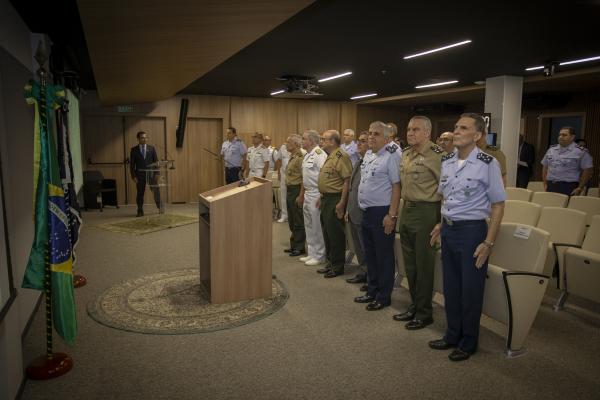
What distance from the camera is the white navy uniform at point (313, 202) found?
5.14 m

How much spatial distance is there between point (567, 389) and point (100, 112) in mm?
10392

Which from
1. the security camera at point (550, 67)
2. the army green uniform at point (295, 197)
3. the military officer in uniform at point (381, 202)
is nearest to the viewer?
the military officer in uniform at point (381, 202)

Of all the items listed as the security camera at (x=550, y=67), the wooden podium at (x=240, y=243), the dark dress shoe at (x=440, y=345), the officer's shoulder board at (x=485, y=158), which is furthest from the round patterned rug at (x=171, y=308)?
the security camera at (x=550, y=67)

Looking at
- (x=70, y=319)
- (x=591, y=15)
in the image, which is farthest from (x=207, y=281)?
(x=591, y=15)

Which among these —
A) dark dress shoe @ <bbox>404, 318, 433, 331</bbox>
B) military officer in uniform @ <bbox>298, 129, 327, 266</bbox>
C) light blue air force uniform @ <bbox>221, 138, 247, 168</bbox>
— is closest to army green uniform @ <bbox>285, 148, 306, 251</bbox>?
military officer in uniform @ <bbox>298, 129, 327, 266</bbox>

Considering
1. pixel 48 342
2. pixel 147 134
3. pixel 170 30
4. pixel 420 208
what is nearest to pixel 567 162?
pixel 420 208

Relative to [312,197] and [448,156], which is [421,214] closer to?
[448,156]

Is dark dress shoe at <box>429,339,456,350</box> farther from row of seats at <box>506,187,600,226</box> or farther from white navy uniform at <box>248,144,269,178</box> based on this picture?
white navy uniform at <box>248,144,269,178</box>

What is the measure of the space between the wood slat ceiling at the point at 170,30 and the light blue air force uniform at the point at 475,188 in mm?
1521

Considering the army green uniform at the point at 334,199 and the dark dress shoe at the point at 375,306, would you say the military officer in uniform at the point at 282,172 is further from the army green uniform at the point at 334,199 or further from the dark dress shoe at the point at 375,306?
the dark dress shoe at the point at 375,306

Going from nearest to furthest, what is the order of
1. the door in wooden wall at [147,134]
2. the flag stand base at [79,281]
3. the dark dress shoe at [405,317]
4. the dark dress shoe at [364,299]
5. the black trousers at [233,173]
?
the dark dress shoe at [405,317]
the dark dress shoe at [364,299]
the flag stand base at [79,281]
the black trousers at [233,173]
the door in wooden wall at [147,134]

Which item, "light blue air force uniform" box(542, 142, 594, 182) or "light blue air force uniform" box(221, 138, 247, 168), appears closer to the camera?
"light blue air force uniform" box(542, 142, 594, 182)

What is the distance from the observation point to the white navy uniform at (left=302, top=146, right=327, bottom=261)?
16.9 feet

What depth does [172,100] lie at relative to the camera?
10945 mm
